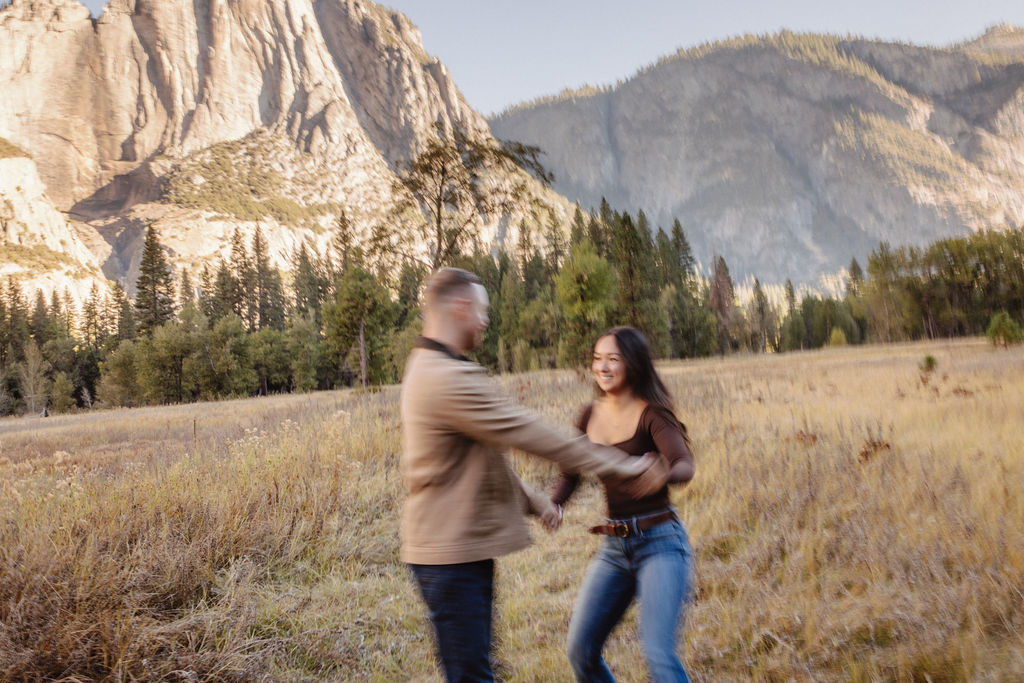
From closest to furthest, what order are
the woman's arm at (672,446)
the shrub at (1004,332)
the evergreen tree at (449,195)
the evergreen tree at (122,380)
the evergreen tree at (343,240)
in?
the woman's arm at (672,446) < the evergreen tree at (449,195) < the shrub at (1004,332) < the evergreen tree at (343,240) < the evergreen tree at (122,380)

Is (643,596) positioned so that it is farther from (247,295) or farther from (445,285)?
(247,295)

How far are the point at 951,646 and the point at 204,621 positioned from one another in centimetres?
465

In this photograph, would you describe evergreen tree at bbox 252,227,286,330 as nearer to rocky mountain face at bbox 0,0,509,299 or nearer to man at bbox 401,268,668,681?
rocky mountain face at bbox 0,0,509,299

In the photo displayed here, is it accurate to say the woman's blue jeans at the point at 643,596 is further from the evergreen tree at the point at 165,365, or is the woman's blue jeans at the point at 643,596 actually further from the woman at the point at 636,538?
the evergreen tree at the point at 165,365

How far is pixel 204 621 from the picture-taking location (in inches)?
141

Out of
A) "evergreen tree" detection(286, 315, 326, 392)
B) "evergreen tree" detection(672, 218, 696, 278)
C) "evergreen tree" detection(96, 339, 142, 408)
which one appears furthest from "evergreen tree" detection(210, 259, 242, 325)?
"evergreen tree" detection(672, 218, 696, 278)

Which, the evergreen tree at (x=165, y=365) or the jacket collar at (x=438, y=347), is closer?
the jacket collar at (x=438, y=347)

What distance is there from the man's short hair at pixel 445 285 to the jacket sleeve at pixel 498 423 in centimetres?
34

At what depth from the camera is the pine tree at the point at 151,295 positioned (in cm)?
5784

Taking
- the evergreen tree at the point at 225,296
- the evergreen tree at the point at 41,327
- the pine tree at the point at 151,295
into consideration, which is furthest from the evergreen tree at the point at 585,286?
the evergreen tree at the point at 41,327

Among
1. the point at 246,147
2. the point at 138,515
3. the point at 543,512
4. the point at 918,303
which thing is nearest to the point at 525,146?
the point at 138,515

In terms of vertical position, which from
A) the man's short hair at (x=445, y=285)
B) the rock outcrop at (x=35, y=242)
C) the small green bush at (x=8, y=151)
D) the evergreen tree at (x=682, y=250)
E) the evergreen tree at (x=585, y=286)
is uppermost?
the small green bush at (x=8, y=151)

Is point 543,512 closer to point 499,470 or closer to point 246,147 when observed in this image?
point 499,470

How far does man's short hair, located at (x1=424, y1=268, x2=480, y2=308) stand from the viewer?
2.00 m
